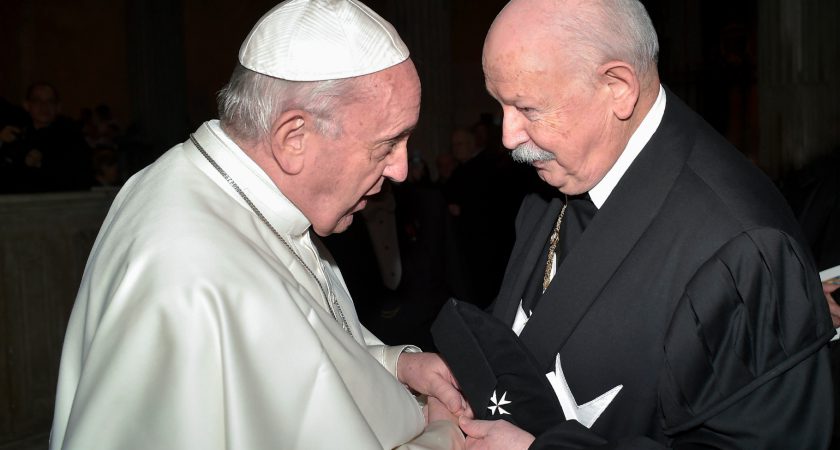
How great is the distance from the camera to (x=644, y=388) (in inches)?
73.7

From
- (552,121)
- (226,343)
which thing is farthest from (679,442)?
(226,343)

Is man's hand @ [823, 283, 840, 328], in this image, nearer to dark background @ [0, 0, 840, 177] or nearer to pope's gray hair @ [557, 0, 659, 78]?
Result: pope's gray hair @ [557, 0, 659, 78]

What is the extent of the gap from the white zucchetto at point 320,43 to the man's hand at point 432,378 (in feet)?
2.78

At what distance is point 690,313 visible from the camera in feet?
5.73

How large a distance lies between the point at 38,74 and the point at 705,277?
17.7 m

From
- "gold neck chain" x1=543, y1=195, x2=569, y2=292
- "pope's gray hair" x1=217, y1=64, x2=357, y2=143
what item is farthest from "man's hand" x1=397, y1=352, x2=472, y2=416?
"pope's gray hair" x1=217, y1=64, x2=357, y2=143

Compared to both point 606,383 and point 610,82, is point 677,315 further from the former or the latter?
point 610,82

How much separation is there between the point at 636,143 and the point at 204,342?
3.58 ft

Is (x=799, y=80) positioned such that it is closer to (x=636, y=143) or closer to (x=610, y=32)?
(x=636, y=143)

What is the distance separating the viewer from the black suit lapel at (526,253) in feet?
7.72

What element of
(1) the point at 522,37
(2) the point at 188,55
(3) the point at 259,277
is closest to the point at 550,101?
(1) the point at 522,37

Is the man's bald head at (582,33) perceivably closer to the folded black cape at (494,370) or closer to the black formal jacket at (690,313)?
the black formal jacket at (690,313)

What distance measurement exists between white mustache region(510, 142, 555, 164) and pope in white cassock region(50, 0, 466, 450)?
11.0 inches

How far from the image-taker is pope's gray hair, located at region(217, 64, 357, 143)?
1881 millimetres
